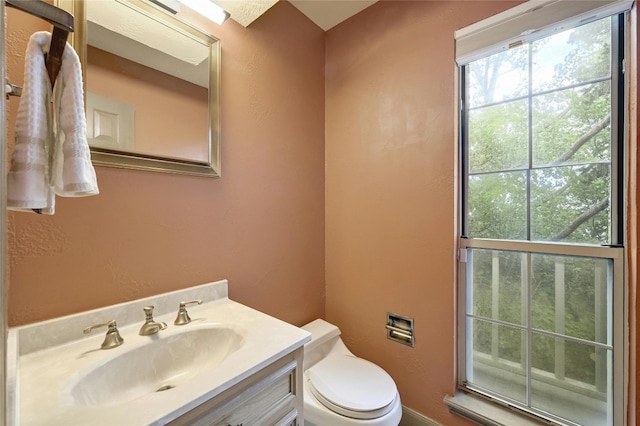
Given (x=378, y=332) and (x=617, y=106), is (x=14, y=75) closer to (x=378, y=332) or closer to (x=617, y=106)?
(x=378, y=332)

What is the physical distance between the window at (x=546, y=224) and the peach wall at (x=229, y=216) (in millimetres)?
872

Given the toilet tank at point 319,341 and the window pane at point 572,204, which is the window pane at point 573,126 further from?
the toilet tank at point 319,341

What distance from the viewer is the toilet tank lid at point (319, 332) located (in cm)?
138

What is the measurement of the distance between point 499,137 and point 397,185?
1.67ft

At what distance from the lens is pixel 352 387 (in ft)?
3.66

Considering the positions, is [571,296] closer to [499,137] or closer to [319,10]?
[499,137]

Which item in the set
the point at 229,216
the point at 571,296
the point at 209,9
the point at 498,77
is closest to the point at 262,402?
the point at 229,216

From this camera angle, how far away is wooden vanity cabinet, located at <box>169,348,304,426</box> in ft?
1.89

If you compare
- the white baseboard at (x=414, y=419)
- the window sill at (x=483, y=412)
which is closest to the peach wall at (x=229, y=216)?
the white baseboard at (x=414, y=419)

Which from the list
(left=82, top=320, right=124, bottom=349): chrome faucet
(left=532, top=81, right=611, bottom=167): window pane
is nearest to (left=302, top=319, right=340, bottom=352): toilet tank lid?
(left=82, top=320, right=124, bottom=349): chrome faucet

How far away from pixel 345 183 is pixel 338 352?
1030 millimetres

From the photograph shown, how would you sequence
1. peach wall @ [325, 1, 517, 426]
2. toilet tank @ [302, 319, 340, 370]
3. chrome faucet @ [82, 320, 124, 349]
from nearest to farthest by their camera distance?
chrome faucet @ [82, 320, 124, 349]
peach wall @ [325, 1, 517, 426]
toilet tank @ [302, 319, 340, 370]

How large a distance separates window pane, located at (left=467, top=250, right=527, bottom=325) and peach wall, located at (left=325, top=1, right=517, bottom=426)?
141 mm

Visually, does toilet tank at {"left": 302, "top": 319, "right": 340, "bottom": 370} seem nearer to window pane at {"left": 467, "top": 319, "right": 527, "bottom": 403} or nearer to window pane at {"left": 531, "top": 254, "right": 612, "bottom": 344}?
window pane at {"left": 467, "top": 319, "right": 527, "bottom": 403}
